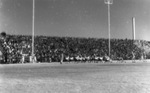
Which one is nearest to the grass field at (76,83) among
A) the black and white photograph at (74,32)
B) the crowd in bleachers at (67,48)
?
the black and white photograph at (74,32)

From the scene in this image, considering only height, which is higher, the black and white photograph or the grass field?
the black and white photograph

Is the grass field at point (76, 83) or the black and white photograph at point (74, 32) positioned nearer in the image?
the grass field at point (76, 83)

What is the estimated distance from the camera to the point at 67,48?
132ft

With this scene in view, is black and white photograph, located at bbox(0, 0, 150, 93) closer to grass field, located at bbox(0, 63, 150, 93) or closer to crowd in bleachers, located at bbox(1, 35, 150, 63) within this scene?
crowd in bleachers, located at bbox(1, 35, 150, 63)

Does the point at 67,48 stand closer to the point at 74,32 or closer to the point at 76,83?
the point at 74,32

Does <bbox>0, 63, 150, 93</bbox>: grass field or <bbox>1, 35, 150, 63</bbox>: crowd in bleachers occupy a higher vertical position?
<bbox>1, 35, 150, 63</bbox>: crowd in bleachers

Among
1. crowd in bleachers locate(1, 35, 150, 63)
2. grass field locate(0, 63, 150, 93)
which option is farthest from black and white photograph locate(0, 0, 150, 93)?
grass field locate(0, 63, 150, 93)

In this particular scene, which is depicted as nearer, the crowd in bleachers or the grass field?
the grass field

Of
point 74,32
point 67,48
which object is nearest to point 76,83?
point 67,48

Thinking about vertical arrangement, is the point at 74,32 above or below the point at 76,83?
above

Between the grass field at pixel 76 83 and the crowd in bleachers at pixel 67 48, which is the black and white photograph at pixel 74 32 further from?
the grass field at pixel 76 83

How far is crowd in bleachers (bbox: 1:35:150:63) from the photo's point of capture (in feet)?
118

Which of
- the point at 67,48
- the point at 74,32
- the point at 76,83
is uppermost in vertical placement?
the point at 74,32

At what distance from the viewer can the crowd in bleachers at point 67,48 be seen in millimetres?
35938
